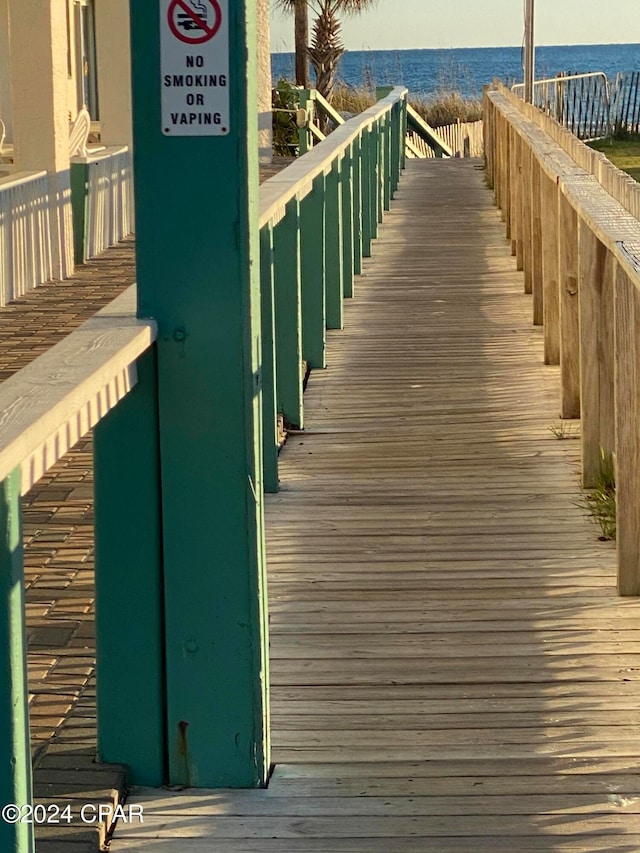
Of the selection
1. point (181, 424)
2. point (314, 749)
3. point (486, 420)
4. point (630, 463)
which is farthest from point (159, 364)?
point (486, 420)

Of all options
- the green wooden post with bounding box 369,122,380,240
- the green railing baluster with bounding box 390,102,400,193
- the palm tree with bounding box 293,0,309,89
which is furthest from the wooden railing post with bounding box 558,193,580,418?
the palm tree with bounding box 293,0,309,89

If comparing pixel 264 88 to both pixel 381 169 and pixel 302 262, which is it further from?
pixel 302 262

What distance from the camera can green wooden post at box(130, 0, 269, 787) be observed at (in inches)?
114

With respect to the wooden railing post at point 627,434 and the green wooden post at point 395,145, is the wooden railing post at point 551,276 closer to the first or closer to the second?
the wooden railing post at point 627,434

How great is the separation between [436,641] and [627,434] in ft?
2.60

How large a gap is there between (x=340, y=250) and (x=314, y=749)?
5197 millimetres

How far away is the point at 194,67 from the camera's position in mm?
2877

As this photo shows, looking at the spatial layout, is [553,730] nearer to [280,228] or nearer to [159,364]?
[159,364]

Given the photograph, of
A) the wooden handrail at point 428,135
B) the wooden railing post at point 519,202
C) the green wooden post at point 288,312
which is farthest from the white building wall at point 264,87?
the green wooden post at point 288,312

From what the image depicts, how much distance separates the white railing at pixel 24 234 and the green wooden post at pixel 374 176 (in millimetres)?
2419

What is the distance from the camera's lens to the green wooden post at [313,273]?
6.80 meters

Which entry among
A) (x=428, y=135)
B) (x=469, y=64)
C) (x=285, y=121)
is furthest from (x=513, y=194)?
(x=469, y=64)

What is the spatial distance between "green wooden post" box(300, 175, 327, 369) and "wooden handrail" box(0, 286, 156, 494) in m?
3.79

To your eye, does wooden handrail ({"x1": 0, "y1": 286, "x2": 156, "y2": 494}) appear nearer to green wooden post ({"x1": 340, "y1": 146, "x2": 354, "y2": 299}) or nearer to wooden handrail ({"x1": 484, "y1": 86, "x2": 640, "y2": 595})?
wooden handrail ({"x1": 484, "y1": 86, "x2": 640, "y2": 595})
